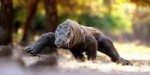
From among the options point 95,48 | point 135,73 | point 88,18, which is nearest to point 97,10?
point 88,18

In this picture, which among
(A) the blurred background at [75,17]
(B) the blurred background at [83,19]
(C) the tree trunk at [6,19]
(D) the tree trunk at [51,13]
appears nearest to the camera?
(C) the tree trunk at [6,19]

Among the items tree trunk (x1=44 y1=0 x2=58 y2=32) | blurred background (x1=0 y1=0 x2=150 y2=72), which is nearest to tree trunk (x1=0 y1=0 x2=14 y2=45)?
blurred background (x1=0 y1=0 x2=150 y2=72)

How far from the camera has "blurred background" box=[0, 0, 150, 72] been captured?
20.0 meters

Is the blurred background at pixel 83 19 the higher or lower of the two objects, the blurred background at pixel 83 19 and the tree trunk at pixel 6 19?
the higher

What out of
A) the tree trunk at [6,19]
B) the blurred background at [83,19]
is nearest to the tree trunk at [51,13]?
the blurred background at [83,19]

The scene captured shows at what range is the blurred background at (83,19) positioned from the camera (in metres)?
20.0

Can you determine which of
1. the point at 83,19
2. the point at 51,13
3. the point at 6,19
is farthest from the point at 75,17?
the point at 6,19

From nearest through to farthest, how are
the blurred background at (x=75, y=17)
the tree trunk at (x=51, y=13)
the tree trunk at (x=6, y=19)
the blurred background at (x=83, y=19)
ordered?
the tree trunk at (x=6, y=19)
the blurred background at (x=83, y=19)
the blurred background at (x=75, y=17)
the tree trunk at (x=51, y=13)

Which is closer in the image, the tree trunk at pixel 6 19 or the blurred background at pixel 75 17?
the tree trunk at pixel 6 19

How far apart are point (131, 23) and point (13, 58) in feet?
134

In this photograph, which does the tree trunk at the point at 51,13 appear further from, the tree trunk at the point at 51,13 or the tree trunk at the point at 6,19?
the tree trunk at the point at 6,19

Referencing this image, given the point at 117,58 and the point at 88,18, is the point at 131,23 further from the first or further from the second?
the point at 117,58

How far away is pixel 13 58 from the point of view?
7.55 meters

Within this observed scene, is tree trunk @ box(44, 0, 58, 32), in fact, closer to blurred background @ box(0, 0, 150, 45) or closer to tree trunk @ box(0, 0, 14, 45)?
blurred background @ box(0, 0, 150, 45)
